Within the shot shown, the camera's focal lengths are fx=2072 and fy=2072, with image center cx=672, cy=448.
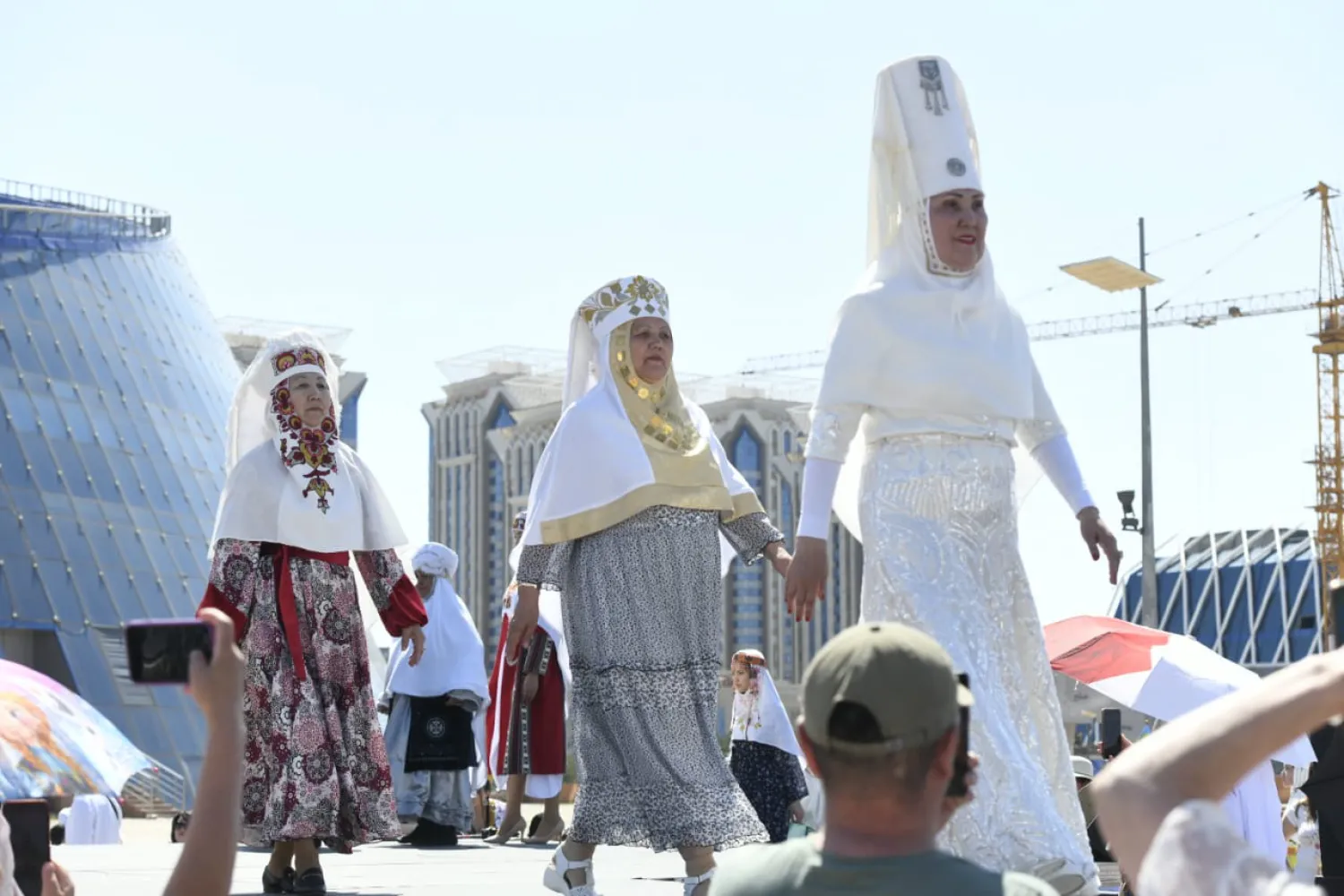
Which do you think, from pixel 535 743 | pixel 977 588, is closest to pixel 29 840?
pixel 977 588

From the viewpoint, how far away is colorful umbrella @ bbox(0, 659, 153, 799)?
189 inches

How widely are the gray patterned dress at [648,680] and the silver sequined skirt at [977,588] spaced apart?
1194mm

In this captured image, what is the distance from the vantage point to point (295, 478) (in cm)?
724

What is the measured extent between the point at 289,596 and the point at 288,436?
602mm

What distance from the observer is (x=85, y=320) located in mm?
44219

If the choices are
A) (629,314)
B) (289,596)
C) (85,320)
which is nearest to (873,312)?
(629,314)

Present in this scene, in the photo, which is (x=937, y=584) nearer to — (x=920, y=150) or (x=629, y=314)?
(x=920, y=150)

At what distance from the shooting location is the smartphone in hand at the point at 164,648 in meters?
2.38

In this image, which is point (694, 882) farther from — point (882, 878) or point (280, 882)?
point (882, 878)

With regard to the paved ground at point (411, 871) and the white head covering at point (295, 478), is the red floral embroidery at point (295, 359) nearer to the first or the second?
the white head covering at point (295, 478)

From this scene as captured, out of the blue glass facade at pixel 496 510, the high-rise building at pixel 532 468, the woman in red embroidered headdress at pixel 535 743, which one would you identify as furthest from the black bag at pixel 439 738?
the blue glass facade at pixel 496 510

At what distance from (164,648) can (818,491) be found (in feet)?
9.84

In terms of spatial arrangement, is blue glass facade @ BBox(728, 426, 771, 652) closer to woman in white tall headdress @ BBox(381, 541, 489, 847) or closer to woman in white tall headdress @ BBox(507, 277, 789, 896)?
woman in white tall headdress @ BBox(381, 541, 489, 847)

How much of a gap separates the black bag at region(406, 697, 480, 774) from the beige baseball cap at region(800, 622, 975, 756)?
A: 30.4 feet
